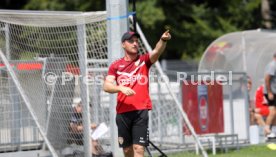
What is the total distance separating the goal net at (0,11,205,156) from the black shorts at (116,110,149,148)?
9.22 feet

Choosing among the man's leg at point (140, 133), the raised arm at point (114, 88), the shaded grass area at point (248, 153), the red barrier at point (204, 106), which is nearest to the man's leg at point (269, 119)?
the shaded grass area at point (248, 153)

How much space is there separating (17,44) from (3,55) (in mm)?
520

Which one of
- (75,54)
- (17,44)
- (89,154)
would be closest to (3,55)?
(17,44)

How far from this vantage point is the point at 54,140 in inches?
531

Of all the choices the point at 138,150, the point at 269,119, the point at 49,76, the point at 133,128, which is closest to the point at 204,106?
the point at 269,119

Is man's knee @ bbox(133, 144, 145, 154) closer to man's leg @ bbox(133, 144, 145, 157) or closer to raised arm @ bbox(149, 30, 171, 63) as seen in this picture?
man's leg @ bbox(133, 144, 145, 157)

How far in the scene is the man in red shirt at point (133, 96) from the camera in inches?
404

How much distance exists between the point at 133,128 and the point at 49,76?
138 inches

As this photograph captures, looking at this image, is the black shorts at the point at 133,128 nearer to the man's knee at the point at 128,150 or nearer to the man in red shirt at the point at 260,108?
the man's knee at the point at 128,150

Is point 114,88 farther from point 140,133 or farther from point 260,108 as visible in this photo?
point 260,108

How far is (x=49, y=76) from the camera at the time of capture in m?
13.5

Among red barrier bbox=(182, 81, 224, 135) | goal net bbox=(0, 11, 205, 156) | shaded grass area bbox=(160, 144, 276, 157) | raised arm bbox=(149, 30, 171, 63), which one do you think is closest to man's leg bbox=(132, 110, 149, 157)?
raised arm bbox=(149, 30, 171, 63)

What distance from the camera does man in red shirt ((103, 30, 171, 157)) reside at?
404 inches

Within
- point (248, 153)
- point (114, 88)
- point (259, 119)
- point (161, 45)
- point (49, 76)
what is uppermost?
point (161, 45)
